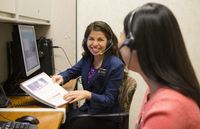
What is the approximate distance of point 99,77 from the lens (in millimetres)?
1897

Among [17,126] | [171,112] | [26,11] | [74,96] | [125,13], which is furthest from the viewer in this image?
[125,13]

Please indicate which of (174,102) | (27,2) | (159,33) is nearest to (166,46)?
(159,33)

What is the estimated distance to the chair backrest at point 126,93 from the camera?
185 centimetres

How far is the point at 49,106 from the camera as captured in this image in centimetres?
167

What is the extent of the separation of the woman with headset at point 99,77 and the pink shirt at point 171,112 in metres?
0.93

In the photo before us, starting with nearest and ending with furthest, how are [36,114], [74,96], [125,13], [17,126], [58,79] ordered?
[17,126] → [36,114] → [74,96] → [58,79] → [125,13]

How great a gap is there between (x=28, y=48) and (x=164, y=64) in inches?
54.6

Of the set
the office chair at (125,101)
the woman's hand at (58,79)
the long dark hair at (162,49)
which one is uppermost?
the long dark hair at (162,49)

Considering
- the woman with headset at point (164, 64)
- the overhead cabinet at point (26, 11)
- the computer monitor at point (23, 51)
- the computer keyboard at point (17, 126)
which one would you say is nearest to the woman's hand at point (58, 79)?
the computer monitor at point (23, 51)

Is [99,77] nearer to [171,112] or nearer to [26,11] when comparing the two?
[26,11]

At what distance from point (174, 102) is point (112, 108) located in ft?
3.67

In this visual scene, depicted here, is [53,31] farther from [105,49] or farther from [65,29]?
[105,49]

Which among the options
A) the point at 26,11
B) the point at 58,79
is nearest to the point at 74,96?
the point at 58,79

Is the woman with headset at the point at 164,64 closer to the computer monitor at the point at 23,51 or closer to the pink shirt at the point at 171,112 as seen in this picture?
the pink shirt at the point at 171,112
